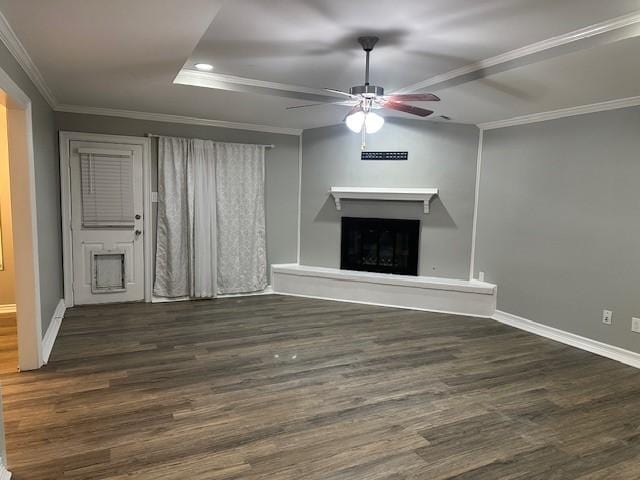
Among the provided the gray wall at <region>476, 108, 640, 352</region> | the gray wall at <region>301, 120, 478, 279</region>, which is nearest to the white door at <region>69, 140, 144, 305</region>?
the gray wall at <region>301, 120, 478, 279</region>

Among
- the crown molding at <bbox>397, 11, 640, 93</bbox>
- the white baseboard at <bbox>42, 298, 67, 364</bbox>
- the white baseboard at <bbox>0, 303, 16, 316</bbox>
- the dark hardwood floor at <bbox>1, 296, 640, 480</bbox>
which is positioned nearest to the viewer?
the dark hardwood floor at <bbox>1, 296, 640, 480</bbox>

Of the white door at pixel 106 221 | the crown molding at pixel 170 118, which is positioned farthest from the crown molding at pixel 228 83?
the white door at pixel 106 221

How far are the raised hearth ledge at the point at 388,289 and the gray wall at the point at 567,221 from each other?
11.1 inches

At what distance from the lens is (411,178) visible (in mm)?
5461

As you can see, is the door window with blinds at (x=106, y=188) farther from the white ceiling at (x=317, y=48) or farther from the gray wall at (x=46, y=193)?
the white ceiling at (x=317, y=48)

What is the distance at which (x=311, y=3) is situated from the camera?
2.39 meters

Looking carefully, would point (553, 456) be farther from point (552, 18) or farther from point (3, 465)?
point (3, 465)

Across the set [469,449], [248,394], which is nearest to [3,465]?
[248,394]

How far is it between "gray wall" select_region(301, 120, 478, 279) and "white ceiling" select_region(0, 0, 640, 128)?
0.94 meters

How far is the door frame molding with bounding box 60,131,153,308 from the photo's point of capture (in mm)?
4836

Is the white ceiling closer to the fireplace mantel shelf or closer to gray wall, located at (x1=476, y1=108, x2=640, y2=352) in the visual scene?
gray wall, located at (x1=476, y1=108, x2=640, y2=352)

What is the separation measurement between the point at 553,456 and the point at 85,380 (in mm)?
3132

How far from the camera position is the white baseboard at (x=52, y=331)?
3.48 metres

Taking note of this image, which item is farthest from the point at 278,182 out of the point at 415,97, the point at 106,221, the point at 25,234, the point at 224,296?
the point at 25,234
